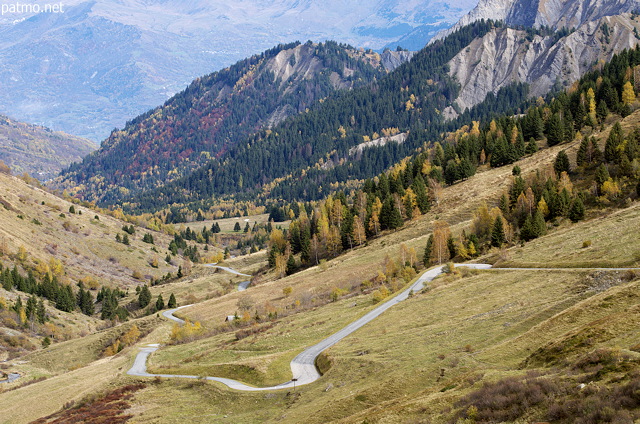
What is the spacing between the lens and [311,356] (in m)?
61.8

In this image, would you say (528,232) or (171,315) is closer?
(528,232)

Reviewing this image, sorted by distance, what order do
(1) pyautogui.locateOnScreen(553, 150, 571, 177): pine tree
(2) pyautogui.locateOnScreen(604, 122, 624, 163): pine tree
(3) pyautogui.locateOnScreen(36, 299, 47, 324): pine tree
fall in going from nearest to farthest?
1. (2) pyautogui.locateOnScreen(604, 122, 624, 163): pine tree
2. (1) pyautogui.locateOnScreen(553, 150, 571, 177): pine tree
3. (3) pyautogui.locateOnScreen(36, 299, 47, 324): pine tree

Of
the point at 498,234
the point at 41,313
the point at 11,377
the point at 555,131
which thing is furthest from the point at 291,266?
the point at 555,131

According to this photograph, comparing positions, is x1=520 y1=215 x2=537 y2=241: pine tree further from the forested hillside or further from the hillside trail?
the hillside trail

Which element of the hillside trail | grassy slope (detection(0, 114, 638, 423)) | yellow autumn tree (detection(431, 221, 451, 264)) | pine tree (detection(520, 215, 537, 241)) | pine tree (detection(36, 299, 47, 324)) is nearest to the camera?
grassy slope (detection(0, 114, 638, 423))

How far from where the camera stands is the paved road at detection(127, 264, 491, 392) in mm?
56159

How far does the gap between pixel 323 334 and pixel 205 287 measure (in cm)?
11200

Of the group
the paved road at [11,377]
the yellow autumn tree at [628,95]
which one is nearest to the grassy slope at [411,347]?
the paved road at [11,377]

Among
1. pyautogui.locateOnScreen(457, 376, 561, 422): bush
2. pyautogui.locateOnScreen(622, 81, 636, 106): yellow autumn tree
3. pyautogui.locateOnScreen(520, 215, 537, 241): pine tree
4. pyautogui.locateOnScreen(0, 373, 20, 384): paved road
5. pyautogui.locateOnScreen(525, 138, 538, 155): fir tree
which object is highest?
pyautogui.locateOnScreen(622, 81, 636, 106): yellow autumn tree

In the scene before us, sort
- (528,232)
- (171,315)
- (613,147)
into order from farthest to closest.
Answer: (171,315) < (613,147) < (528,232)

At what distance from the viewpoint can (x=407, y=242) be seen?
127000 millimetres

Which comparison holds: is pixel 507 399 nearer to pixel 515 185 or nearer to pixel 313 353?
pixel 313 353

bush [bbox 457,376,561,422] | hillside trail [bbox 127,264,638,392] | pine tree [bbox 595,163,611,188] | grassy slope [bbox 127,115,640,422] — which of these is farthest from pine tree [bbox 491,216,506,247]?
bush [bbox 457,376,561,422]

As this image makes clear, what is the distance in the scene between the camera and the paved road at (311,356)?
5616cm
